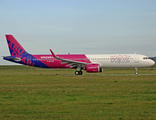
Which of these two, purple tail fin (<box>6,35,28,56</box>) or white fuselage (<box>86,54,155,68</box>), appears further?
purple tail fin (<box>6,35,28,56</box>)

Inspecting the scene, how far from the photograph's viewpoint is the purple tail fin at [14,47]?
4625 centimetres

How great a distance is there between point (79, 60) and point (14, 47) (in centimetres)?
1326

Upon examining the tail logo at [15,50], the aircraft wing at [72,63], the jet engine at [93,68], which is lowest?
the jet engine at [93,68]

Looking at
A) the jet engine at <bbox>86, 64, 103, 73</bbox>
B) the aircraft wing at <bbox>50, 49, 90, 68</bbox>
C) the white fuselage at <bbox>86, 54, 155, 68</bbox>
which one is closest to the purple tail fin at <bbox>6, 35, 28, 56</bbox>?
the aircraft wing at <bbox>50, 49, 90, 68</bbox>

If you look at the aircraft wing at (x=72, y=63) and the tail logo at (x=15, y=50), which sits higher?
the tail logo at (x=15, y=50)

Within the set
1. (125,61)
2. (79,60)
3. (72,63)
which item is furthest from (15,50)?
(125,61)

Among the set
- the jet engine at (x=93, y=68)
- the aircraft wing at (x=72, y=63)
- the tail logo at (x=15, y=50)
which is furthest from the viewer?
the tail logo at (x=15, y=50)

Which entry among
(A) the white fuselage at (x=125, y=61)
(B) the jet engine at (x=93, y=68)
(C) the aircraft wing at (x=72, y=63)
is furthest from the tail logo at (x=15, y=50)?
(A) the white fuselage at (x=125, y=61)

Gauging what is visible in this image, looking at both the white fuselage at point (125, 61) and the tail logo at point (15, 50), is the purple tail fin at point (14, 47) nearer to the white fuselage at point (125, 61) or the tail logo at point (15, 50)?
the tail logo at point (15, 50)

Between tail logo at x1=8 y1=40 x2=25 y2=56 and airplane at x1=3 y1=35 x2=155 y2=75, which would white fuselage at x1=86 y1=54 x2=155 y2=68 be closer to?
airplane at x1=3 y1=35 x2=155 y2=75

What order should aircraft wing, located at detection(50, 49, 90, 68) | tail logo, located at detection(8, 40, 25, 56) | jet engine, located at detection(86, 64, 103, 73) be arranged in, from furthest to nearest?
tail logo, located at detection(8, 40, 25, 56), aircraft wing, located at detection(50, 49, 90, 68), jet engine, located at detection(86, 64, 103, 73)

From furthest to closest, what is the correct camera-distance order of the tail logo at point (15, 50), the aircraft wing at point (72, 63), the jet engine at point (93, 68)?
the tail logo at point (15, 50) < the aircraft wing at point (72, 63) < the jet engine at point (93, 68)

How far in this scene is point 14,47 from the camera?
152 ft

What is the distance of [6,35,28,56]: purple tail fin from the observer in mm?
46250
